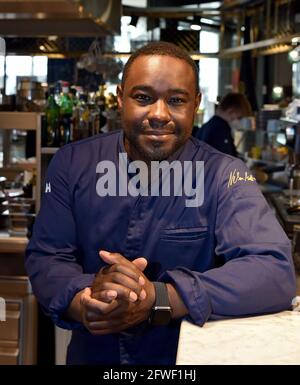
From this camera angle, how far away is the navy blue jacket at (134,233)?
1.40 meters

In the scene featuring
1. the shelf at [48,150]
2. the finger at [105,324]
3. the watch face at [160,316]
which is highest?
the shelf at [48,150]

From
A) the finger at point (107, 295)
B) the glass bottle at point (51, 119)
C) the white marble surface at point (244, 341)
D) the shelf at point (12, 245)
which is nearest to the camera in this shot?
the white marble surface at point (244, 341)

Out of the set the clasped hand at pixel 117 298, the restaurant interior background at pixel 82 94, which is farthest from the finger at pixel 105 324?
the restaurant interior background at pixel 82 94

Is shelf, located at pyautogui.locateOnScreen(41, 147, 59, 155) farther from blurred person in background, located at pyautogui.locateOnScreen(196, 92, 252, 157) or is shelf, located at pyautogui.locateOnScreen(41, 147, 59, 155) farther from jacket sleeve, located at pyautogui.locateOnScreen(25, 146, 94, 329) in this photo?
blurred person in background, located at pyautogui.locateOnScreen(196, 92, 252, 157)

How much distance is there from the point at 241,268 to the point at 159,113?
1.18ft

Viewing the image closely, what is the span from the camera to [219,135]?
5.88m

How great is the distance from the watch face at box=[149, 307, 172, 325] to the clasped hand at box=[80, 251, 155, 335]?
0.01 meters

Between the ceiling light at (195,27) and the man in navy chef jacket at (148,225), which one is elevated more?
the ceiling light at (195,27)

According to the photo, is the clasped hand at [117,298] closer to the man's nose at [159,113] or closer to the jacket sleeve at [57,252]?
the jacket sleeve at [57,252]

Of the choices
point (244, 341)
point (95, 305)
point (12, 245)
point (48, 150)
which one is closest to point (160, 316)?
point (95, 305)

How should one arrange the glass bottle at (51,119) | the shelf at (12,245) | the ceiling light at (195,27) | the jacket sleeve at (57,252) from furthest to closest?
the ceiling light at (195,27) → the glass bottle at (51,119) → the shelf at (12,245) → the jacket sleeve at (57,252)

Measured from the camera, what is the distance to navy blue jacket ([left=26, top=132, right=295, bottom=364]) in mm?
1402

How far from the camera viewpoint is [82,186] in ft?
5.06
